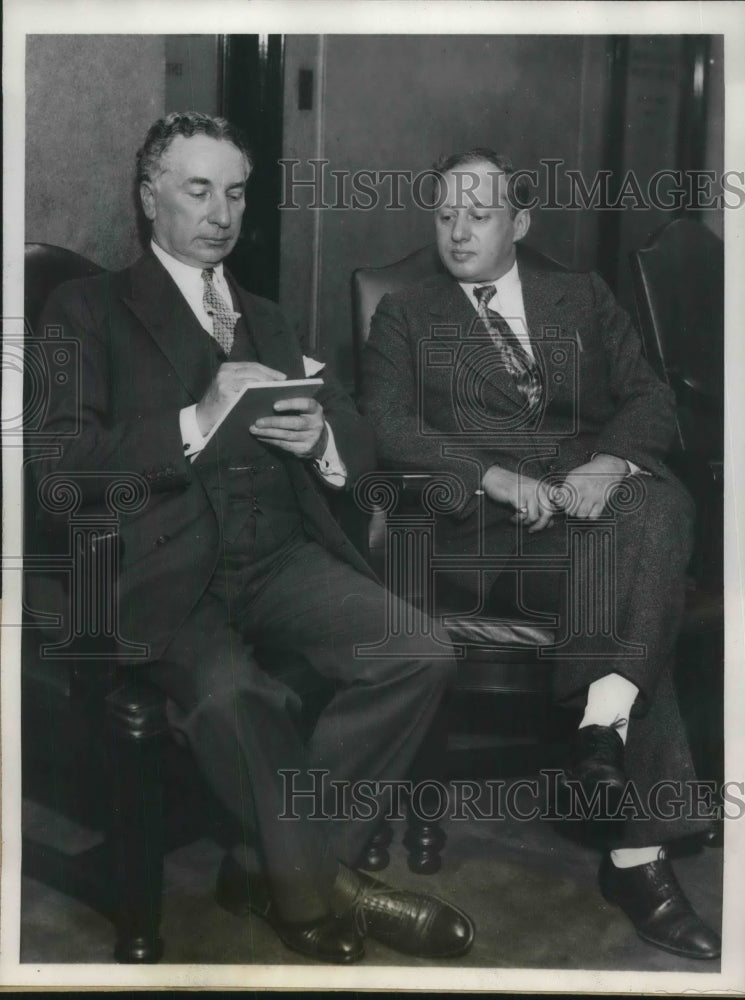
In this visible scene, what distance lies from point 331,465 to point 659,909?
4.50 ft

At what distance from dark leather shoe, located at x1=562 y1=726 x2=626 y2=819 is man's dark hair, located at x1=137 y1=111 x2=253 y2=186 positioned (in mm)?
1717

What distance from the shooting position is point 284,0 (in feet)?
8.73

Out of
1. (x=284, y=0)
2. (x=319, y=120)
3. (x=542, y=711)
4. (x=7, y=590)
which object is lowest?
(x=542, y=711)

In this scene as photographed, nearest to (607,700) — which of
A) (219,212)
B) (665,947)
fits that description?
(665,947)

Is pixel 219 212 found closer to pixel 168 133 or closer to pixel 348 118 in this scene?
pixel 168 133

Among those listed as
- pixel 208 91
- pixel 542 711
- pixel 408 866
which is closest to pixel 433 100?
pixel 208 91

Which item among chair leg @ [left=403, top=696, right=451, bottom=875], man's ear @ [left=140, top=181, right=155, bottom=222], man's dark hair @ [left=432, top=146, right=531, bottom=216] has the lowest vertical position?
chair leg @ [left=403, top=696, right=451, bottom=875]

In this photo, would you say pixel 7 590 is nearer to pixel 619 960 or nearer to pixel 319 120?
pixel 319 120

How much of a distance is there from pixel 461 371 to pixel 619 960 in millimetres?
1525

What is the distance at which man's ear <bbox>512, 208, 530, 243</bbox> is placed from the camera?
8.88 feet

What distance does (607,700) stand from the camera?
272cm

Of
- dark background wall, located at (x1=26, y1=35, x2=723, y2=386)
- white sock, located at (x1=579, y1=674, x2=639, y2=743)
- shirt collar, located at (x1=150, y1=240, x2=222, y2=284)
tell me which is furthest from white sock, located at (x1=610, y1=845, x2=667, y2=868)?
shirt collar, located at (x1=150, y1=240, x2=222, y2=284)

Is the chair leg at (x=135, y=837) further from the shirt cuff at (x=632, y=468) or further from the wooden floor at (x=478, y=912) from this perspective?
the shirt cuff at (x=632, y=468)

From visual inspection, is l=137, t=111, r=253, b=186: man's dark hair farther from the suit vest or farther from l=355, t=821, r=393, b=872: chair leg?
l=355, t=821, r=393, b=872: chair leg
